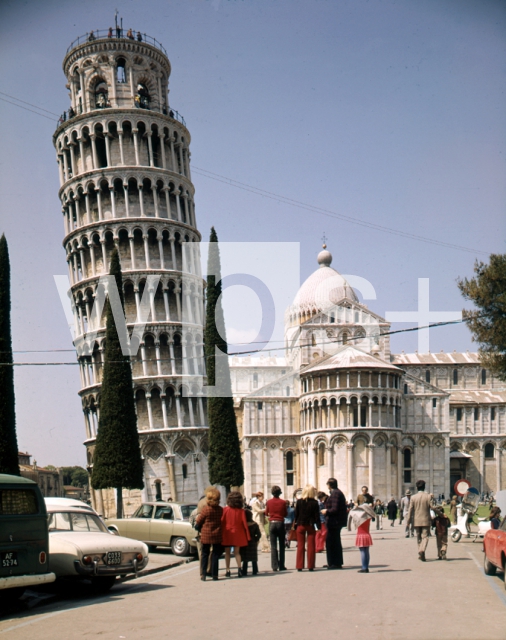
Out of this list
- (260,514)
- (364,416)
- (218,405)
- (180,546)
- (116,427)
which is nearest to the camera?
(260,514)

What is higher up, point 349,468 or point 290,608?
point 290,608

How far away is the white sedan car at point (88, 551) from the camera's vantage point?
505 inches

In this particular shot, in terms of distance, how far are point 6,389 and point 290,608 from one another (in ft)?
69.4

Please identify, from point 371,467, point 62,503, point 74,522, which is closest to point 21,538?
point 74,522

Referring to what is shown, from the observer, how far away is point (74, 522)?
47.6 ft

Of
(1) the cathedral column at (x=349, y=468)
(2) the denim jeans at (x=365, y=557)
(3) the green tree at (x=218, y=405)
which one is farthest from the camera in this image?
(1) the cathedral column at (x=349, y=468)

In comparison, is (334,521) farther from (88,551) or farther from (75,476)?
(75,476)

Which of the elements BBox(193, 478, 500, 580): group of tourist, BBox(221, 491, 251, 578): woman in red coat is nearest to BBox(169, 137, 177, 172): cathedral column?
BBox(193, 478, 500, 580): group of tourist

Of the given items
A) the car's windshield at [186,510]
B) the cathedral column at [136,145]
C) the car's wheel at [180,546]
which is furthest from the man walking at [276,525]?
the cathedral column at [136,145]

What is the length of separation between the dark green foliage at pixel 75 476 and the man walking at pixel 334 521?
154 meters

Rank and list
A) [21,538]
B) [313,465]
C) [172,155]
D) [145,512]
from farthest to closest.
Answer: [313,465]
[172,155]
[145,512]
[21,538]

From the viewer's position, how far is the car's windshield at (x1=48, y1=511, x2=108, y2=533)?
14.4 meters

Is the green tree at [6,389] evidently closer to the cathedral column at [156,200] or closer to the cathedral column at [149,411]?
the cathedral column at [149,411]

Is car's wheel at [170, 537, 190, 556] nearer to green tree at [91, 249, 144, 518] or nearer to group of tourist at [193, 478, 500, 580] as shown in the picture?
group of tourist at [193, 478, 500, 580]
